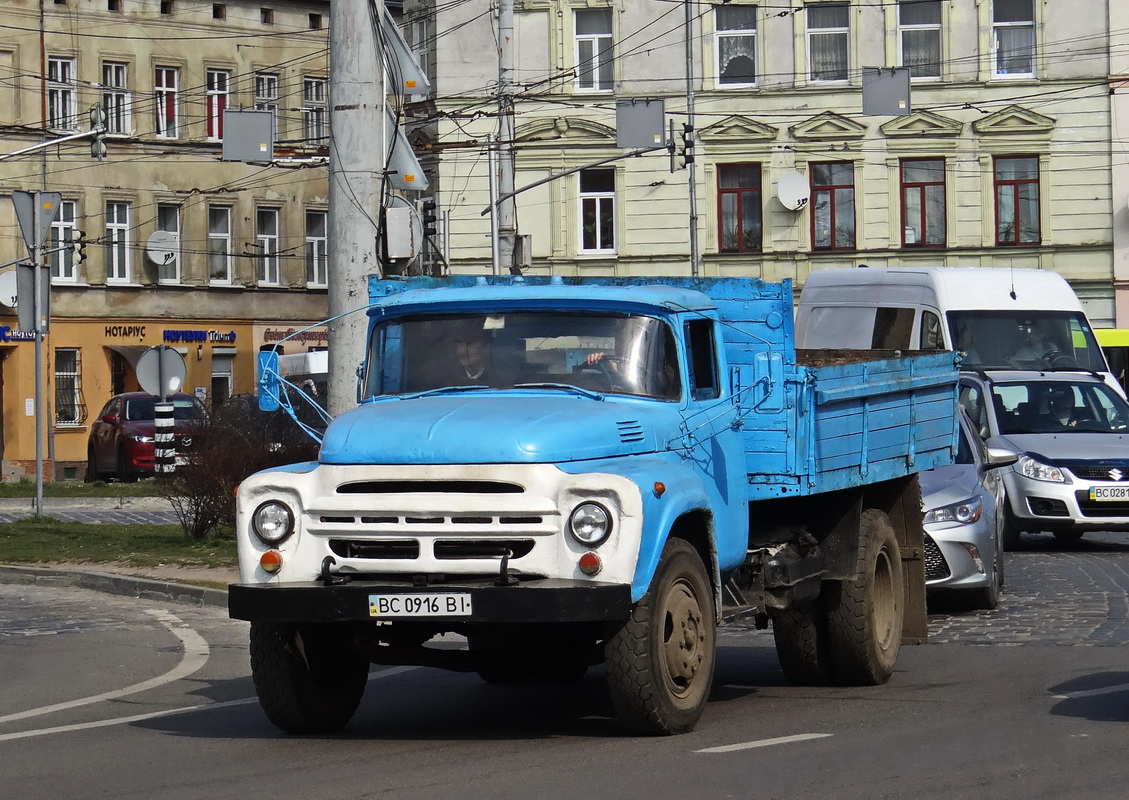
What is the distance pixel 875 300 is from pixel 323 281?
37251 mm

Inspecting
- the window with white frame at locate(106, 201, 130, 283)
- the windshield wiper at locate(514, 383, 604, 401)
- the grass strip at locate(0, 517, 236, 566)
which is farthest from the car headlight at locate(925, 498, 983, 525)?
the window with white frame at locate(106, 201, 130, 283)

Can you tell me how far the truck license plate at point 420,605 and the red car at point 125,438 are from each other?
32236mm

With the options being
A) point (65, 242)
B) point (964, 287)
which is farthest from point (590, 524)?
point (65, 242)

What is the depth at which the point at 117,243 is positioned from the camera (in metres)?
57.0

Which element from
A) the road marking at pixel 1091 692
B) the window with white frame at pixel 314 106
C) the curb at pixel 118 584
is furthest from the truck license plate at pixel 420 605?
the window with white frame at pixel 314 106

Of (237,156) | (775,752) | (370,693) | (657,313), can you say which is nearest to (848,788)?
(775,752)

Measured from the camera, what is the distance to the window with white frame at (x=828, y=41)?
2005 inches

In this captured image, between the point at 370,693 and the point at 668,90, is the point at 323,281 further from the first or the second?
the point at 370,693

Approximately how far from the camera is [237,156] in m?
35.2

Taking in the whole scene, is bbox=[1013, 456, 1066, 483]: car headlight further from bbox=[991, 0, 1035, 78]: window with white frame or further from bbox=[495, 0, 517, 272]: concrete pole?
bbox=[991, 0, 1035, 78]: window with white frame

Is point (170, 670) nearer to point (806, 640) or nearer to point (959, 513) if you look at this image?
point (806, 640)

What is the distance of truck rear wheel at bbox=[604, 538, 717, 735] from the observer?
28.2ft

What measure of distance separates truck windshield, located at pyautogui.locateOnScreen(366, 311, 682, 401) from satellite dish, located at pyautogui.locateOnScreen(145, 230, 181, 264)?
48.3 m

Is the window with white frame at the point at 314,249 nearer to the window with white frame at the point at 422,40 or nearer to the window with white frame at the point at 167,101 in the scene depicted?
the window with white frame at the point at 167,101
